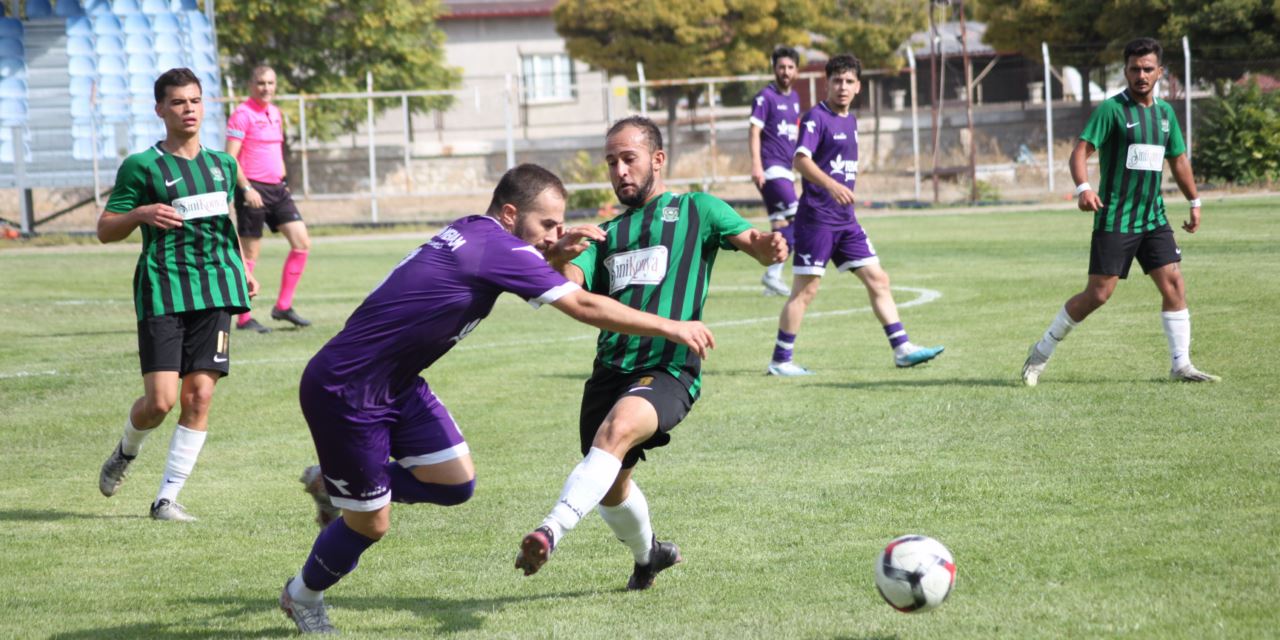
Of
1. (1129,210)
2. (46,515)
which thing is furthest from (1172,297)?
(46,515)

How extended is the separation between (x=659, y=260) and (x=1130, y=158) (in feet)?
16.7

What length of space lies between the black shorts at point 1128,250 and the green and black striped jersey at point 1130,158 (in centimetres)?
5

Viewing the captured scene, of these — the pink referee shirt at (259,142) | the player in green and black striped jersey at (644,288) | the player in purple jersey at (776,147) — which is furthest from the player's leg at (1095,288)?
the pink referee shirt at (259,142)

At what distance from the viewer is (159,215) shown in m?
6.99

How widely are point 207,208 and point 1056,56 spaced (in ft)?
97.9

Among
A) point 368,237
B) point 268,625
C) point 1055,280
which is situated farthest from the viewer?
point 368,237

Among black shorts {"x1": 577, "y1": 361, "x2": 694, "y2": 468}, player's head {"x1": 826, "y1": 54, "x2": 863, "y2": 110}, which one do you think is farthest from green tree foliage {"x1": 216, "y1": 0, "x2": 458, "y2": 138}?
black shorts {"x1": 577, "y1": 361, "x2": 694, "y2": 468}

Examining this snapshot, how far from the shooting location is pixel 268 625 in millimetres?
5133

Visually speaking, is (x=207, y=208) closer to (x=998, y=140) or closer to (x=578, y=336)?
(x=578, y=336)

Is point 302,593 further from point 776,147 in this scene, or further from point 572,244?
point 776,147

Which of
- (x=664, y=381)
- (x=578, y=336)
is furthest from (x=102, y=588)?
(x=578, y=336)

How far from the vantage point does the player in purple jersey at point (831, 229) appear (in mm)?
10555

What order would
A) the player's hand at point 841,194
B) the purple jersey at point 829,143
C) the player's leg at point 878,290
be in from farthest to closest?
the purple jersey at point 829,143, the player's leg at point 878,290, the player's hand at point 841,194

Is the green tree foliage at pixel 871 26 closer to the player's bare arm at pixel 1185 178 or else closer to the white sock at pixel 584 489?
the player's bare arm at pixel 1185 178
